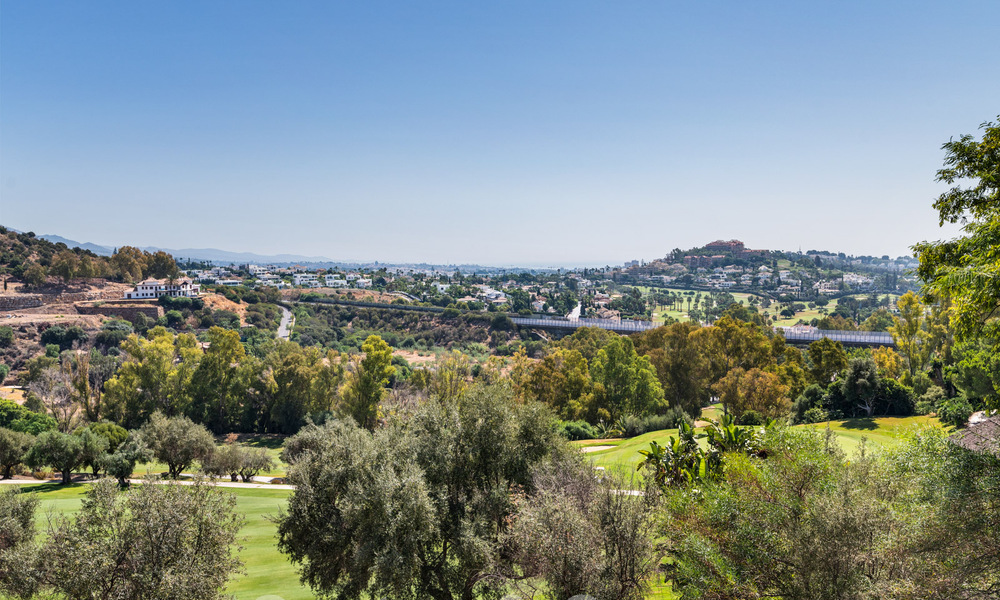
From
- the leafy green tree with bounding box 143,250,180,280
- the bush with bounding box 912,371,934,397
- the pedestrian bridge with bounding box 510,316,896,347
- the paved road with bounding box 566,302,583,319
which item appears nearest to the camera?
the bush with bounding box 912,371,934,397

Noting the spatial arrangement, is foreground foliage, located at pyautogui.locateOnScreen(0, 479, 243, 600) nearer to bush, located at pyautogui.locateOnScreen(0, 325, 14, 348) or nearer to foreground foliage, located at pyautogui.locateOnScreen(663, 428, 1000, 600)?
foreground foliage, located at pyautogui.locateOnScreen(663, 428, 1000, 600)

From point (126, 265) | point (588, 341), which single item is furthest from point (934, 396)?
point (126, 265)

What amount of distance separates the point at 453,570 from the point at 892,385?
30.4 metres

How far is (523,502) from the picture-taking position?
12.8 m

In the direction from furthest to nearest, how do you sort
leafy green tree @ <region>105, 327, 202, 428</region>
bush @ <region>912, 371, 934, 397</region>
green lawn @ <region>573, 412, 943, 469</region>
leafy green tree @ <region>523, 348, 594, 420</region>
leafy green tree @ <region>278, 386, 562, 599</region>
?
A: leafy green tree @ <region>105, 327, 202, 428</region> < leafy green tree @ <region>523, 348, 594, 420</region> < bush @ <region>912, 371, 934, 397</region> < green lawn @ <region>573, 412, 943, 469</region> < leafy green tree @ <region>278, 386, 562, 599</region>

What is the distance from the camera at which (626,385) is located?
132ft

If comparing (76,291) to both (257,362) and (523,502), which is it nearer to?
(257,362)

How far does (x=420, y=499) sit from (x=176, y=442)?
80.1 feet

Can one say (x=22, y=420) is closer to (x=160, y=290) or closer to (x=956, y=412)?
(x=956, y=412)

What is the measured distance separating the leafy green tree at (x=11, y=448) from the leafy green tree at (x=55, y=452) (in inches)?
56.5

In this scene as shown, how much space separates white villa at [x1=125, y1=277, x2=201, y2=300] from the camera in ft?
349

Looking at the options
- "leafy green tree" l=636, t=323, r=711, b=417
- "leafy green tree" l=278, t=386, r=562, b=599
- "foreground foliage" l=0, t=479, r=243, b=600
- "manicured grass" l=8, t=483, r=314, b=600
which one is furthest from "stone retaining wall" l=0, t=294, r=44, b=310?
"leafy green tree" l=278, t=386, r=562, b=599

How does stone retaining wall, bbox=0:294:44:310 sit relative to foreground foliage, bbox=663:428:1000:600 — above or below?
below

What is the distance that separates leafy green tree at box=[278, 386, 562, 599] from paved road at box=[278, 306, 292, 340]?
84.3 m
